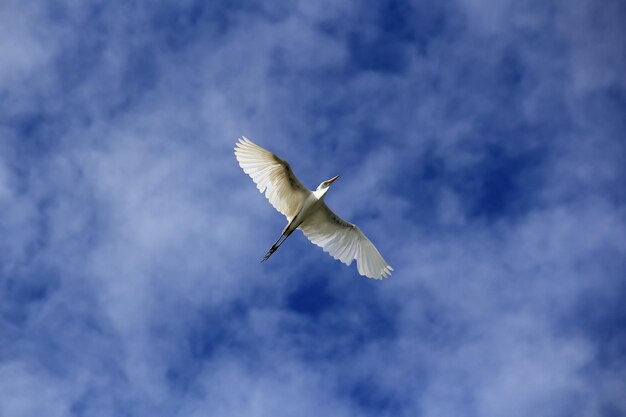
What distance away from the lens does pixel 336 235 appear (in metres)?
27.1

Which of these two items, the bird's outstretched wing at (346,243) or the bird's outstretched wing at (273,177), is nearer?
the bird's outstretched wing at (273,177)

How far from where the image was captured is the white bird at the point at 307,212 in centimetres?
2481

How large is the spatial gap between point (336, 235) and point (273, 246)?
264cm

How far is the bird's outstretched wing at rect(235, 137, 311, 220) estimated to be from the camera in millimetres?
24641

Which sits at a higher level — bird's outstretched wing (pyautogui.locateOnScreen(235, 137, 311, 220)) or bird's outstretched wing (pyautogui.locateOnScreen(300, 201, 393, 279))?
bird's outstretched wing (pyautogui.locateOnScreen(300, 201, 393, 279))

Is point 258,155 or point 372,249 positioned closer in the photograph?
point 258,155

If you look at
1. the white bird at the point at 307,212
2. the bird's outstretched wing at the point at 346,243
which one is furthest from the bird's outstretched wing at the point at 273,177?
the bird's outstretched wing at the point at 346,243

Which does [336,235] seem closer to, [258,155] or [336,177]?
[336,177]

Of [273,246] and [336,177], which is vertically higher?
[336,177]

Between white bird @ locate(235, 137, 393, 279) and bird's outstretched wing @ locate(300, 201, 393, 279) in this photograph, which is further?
bird's outstretched wing @ locate(300, 201, 393, 279)

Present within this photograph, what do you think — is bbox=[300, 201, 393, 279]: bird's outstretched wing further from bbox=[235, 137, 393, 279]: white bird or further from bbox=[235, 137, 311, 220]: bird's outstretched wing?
bbox=[235, 137, 311, 220]: bird's outstretched wing

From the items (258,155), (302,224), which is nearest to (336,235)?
(302,224)

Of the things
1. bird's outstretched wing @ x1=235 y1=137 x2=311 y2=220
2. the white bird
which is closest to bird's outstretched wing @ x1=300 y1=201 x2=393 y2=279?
the white bird

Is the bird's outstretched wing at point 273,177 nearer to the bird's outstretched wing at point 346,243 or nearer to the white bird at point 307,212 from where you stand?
the white bird at point 307,212
